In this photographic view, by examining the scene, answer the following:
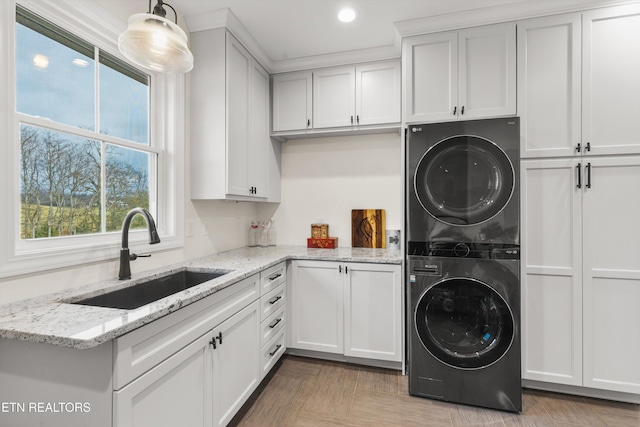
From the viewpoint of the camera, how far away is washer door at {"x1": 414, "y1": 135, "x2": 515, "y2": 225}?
1.94 m

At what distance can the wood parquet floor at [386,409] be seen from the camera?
185cm

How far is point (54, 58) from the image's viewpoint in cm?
152

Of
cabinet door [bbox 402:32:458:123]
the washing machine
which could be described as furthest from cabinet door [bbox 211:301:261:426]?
cabinet door [bbox 402:32:458:123]

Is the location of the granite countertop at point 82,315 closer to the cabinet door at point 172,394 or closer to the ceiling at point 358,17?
the cabinet door at point 172,394

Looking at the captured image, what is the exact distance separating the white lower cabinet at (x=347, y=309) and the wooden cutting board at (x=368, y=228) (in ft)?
2.05

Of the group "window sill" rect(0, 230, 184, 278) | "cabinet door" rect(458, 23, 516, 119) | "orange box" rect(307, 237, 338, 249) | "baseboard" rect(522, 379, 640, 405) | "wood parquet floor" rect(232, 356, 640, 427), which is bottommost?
"wood parquet floor" rect(232, 356, 640, 427)

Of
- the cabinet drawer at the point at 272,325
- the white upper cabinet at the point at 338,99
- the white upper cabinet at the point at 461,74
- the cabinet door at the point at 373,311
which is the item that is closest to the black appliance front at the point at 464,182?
the white upper cabinet at the point at 461,74

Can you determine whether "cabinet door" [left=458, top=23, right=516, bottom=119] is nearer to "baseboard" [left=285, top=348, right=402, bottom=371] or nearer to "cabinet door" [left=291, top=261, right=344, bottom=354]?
"cabinet door" [left=291, top=261, right=344, bottom=354]

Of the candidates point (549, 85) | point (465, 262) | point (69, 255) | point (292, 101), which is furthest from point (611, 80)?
point (69, 255)

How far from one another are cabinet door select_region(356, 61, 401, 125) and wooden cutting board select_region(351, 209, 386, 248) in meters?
0.85

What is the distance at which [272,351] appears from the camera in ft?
7.46

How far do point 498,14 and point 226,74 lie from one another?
195 centimetres

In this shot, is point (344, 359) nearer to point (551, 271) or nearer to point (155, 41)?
point (551, 271)

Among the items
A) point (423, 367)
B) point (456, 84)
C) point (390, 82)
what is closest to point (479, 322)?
point (423, 367)
